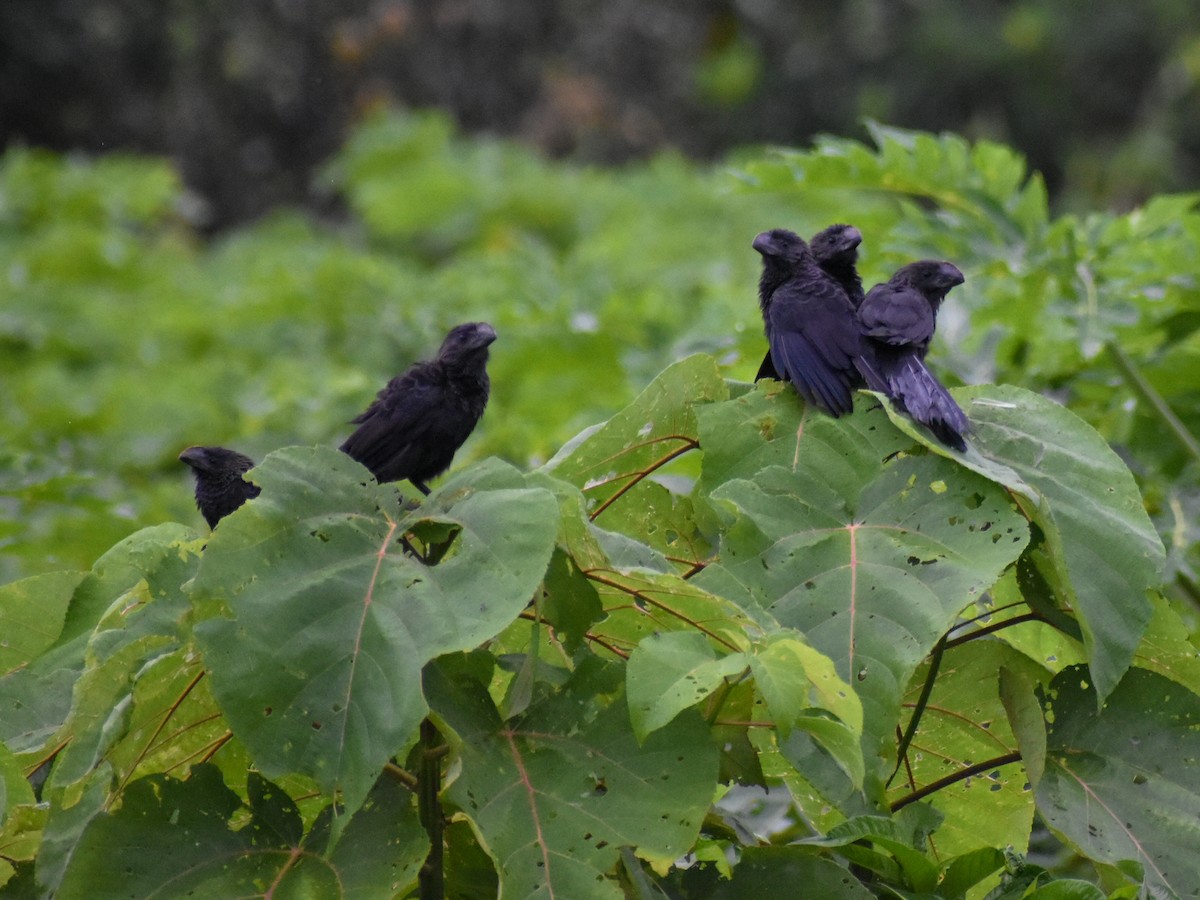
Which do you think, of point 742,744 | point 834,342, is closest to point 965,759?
point 742,744

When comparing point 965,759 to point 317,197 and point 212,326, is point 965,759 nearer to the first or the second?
point 212,326

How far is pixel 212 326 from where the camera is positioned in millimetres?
7031

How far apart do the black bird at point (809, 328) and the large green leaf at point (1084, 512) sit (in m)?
0.19

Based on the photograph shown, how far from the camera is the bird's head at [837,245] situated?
246 cm

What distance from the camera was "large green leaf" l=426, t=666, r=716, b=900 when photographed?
1.33 m

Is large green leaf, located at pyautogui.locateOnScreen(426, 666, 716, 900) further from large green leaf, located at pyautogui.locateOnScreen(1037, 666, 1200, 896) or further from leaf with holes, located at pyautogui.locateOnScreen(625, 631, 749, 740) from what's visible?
large green leaf, located at pyautogui.locateOnScreen(1037, 666, 1200, 896)

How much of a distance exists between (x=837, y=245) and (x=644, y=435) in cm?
93

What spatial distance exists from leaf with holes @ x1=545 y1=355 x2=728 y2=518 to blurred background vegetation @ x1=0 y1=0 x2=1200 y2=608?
3.58ft

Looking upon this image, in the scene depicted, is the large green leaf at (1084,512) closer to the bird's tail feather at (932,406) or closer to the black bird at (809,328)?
the bird's tail feather at (932,406)

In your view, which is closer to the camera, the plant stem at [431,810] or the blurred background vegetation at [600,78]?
the plant stem at [431,810]

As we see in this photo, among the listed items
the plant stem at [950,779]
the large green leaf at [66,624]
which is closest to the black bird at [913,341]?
the plant stem at [950,779]

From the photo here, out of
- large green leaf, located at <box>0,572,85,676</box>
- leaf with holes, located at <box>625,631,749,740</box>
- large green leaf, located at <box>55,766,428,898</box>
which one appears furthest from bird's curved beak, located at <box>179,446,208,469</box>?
leaf with holes, located at <box>625,631,749,740</box>

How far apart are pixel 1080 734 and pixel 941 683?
0.16 metres

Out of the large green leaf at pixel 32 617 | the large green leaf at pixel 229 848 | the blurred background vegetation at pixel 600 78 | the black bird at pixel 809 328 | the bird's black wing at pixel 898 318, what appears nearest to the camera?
the large green leaf at pixel 229 848
